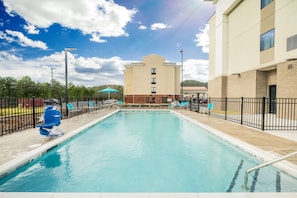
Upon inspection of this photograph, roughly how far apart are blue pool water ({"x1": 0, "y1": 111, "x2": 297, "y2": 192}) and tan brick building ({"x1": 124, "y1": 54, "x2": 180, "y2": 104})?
28.3 meters

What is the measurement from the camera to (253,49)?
15070 millimetres

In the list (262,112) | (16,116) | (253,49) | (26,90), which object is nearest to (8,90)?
(26,90)

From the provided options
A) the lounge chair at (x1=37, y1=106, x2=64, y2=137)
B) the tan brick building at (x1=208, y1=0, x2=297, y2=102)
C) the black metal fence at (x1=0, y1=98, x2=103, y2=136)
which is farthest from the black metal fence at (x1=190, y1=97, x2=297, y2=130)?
the black metal fence at (x1=0, y1=98, x2=103, y2=136)

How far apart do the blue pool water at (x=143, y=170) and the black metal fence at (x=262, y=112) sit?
391 centimetres

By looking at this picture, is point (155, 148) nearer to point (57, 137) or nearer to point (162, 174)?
point (162, 174)

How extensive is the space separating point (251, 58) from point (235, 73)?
2311mm

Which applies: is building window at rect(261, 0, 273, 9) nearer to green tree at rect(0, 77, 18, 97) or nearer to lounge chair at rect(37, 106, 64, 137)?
lounge chair at rect(37, 106, 64, 137)

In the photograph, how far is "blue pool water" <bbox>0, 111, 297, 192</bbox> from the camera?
3.48 meters

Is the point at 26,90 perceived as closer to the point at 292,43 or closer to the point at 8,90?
the point at 8,90

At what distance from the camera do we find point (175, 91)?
1412 inches

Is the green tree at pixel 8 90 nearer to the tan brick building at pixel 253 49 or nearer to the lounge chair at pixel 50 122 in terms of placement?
the lounge chair at pixel 50 122

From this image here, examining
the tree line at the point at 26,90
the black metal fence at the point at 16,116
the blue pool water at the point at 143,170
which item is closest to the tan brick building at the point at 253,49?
the blue pool water at the point at 143,170

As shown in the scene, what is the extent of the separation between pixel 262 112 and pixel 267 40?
8706 millimetres

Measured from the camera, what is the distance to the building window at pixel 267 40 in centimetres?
1286
